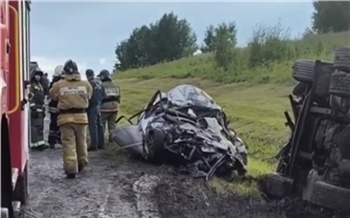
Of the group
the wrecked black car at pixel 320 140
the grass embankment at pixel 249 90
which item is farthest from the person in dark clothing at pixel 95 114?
A: the wrecked black car at pixel 320 140

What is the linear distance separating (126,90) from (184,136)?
28.5 metres

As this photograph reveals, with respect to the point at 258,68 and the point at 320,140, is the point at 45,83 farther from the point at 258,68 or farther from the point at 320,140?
the point at 258,68

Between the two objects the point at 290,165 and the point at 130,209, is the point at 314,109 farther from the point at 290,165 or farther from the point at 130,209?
the point at 130,209

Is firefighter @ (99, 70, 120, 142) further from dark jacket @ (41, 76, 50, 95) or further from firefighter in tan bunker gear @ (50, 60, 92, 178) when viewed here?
firefighter in tan bunker gear @ (50, 60, 92, 178)

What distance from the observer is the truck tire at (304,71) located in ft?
33.2

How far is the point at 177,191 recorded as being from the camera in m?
10.6

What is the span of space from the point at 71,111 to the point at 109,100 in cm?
432

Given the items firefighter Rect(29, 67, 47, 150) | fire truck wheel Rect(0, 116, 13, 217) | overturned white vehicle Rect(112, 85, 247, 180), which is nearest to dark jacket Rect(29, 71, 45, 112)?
firefighter Rect(29, 67, 47, 150)

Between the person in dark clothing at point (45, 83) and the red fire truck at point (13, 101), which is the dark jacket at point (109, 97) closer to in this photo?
the person in dark clothing at point (45, 83)

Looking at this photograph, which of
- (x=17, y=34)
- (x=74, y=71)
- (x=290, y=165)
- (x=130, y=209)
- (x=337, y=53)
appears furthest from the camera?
(x=74, y=71)

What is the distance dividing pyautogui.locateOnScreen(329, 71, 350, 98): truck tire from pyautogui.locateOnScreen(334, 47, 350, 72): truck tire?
0.06 meters

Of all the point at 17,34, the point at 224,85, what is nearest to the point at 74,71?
the point at 17,34

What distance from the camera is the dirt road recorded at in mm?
9344

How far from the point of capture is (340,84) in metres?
8.67
